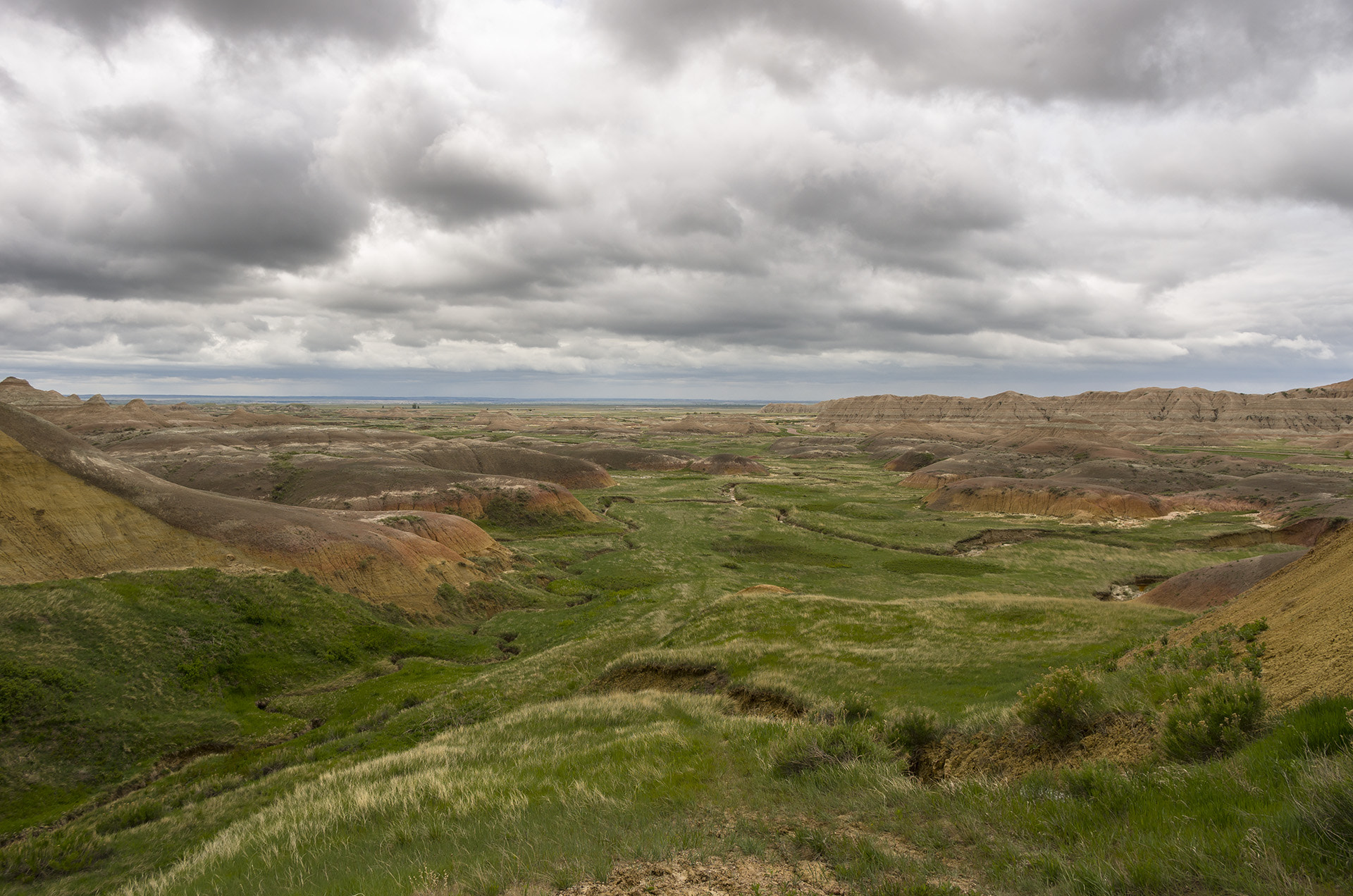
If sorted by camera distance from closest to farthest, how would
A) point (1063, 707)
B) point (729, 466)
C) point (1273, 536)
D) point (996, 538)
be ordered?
1. point (1063, 707)
2. point (1273, 536)
3. point (996, 538)
4. point (729, 466)

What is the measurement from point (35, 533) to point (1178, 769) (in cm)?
4059

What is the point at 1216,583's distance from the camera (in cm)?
3103

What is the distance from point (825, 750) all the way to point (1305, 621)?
9164 millimetres

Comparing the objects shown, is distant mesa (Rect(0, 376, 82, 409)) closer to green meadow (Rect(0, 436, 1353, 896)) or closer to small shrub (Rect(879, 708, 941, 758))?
green meadow (Rect(0, 436, 1353, 896))

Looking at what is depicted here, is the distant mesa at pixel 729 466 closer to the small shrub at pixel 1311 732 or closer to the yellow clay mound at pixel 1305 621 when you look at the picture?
the yellow clay mound at pixel 1305 621

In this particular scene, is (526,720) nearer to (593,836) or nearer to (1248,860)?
(593,836)

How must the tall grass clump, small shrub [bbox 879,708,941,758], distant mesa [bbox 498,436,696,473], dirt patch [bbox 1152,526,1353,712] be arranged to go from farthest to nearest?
distant mesa [bbox 498,436,696,473], small shrub [bbox 879,708,941,758], dirt patch [bbox 1152,526,1353,712], the tall grass clump

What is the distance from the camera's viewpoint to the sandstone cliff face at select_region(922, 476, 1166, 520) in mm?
65438

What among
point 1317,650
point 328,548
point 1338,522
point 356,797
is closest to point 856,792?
point 1317,650

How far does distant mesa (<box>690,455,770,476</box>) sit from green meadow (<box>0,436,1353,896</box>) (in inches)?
2752

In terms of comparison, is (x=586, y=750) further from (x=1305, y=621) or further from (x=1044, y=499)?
(x=1044, y=499)

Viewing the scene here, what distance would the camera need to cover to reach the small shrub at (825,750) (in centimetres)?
961

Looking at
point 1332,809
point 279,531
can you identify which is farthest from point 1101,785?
point 279,531

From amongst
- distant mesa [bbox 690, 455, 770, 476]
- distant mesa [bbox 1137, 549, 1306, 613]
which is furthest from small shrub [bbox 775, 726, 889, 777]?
distant mesa [bbox 690, 455, 770, 476]
